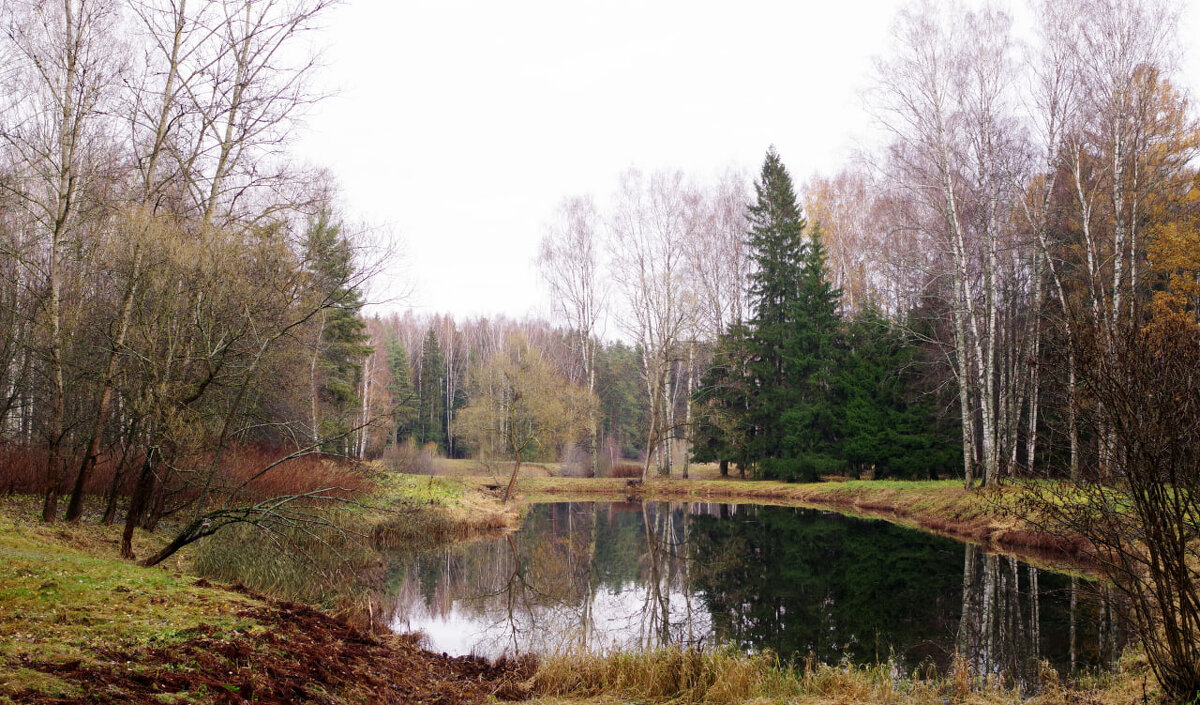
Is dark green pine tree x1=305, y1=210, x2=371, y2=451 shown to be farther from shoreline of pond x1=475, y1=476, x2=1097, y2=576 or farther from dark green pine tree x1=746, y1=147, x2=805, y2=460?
dark green pine tree x1=746, y1=147, x2=805, y2=460

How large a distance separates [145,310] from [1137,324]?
11.6 metres

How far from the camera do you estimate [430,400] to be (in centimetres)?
5091

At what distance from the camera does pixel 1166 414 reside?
4.62 meters

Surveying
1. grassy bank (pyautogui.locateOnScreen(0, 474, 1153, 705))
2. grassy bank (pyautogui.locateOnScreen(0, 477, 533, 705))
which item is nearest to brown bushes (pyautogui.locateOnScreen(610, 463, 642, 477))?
grassy bank (pyautogui.locateOnScreen(0, 474, 1153, 705))

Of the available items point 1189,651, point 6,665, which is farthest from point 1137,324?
point 6,665

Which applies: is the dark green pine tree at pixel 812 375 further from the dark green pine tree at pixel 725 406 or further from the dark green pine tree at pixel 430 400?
the dark green pine tree at pixel 430 400

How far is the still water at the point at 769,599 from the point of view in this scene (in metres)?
8.18

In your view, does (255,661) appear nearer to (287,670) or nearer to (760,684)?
(287,670)

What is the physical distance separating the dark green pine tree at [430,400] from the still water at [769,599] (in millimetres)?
34324

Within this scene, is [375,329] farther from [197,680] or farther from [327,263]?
[197,680]

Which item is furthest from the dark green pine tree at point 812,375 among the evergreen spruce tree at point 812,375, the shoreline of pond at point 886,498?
the shoreline of pond at point 886,498

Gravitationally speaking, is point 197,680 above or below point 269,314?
below

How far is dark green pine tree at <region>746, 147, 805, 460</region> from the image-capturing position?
30.7m

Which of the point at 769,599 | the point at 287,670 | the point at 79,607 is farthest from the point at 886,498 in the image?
the point at 79,607
